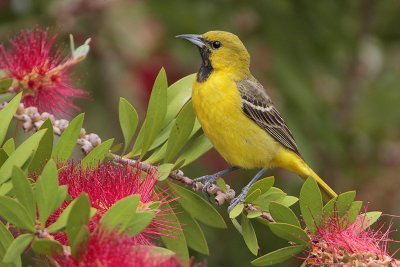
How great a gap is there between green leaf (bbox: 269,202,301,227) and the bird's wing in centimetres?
144

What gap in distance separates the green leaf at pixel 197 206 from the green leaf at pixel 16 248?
856 millimetres

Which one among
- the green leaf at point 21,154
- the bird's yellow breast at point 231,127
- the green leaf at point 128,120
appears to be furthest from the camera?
the bird's yellow breast at point 231,127

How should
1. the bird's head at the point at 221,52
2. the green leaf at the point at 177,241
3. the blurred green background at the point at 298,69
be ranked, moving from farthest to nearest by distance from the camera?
the blurred green background at the point at 298,69 → the bird's head at the point at 221,52 → the green leaf at the point at 177,241

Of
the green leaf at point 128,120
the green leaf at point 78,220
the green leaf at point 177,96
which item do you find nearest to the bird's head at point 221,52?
the green leaf at point 177,96

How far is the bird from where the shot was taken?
355 cm

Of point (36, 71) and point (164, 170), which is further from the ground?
point (36, 71)

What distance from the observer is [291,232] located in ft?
7.69

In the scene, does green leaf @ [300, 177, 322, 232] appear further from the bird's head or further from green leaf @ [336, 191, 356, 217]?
the bird's head

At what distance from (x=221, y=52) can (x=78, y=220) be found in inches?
89.1

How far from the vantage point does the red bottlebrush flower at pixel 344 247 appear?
2.24m

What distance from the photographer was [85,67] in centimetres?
574

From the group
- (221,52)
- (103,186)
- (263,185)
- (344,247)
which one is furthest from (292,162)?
(103,186)

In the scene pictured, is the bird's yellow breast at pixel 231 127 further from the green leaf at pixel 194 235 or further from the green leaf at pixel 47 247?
the green leaf at pixel 47 247

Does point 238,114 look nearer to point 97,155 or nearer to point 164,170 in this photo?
point 164,170
